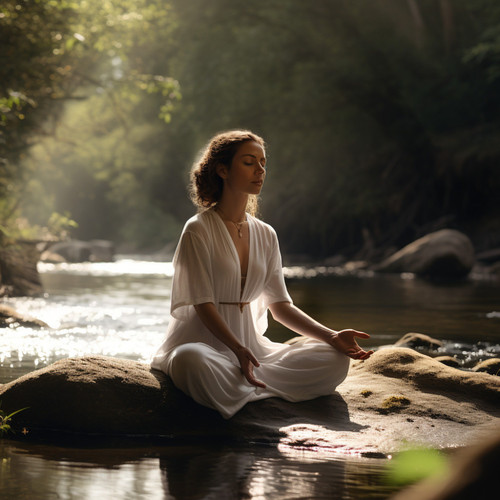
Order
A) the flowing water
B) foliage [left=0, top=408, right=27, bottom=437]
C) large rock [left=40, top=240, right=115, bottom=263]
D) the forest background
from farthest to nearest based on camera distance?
1. large rock [left=40, top=240, right=115, bottom=263]
2. the forest background
3. foliage [left=0, top=408, right=27, bottom=437]
4. the flowing water

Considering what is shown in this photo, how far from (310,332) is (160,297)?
10941mm

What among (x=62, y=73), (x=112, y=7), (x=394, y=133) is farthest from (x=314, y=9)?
(x=62, y=73)

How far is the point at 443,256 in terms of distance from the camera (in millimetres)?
22719

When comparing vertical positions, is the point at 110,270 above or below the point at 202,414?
above

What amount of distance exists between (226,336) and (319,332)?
75 centimetres

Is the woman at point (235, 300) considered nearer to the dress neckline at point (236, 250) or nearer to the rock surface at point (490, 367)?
the dress neckline at point (236, 250)

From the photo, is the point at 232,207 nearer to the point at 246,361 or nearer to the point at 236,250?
the point at 236,250

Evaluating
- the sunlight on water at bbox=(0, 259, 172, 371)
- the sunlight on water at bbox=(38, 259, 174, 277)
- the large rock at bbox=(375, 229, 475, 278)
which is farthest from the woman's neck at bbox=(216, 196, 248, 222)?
the sunlight on water at bbox=(38, 259, 174, 277)

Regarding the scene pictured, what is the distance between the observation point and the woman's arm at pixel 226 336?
16.1ft

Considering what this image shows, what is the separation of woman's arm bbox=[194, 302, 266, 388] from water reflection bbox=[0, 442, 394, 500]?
21.4 inches

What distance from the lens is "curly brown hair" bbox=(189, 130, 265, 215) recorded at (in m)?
5.31

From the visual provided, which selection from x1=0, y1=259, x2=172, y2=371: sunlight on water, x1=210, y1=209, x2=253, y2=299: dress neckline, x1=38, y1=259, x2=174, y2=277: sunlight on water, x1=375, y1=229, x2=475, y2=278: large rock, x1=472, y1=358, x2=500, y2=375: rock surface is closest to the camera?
x1=210, y1=209, x2=253, y2=299: dress neckline

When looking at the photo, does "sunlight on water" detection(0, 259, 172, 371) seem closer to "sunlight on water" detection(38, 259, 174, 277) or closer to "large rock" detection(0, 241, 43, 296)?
"large rock" detection(0, 241, 43, 296)

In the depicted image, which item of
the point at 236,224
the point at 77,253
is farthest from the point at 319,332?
the point at 77,253
